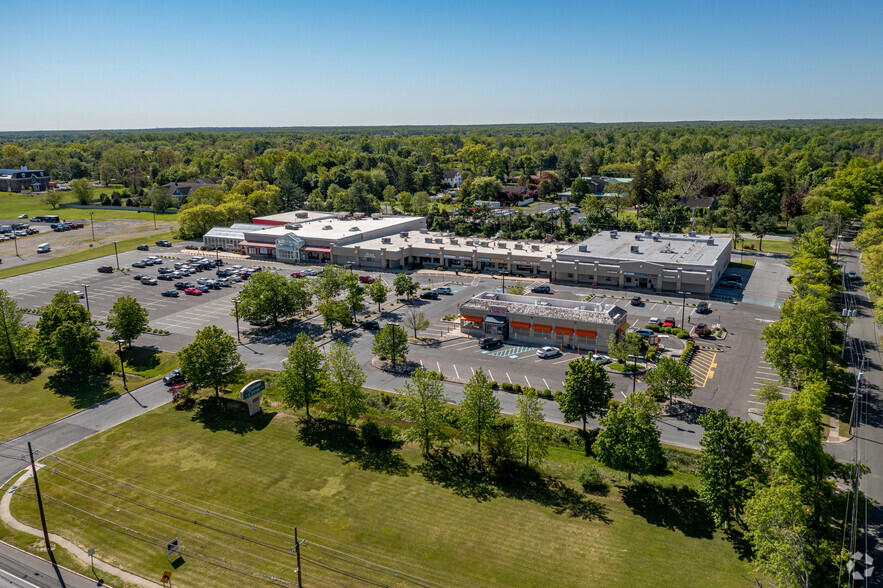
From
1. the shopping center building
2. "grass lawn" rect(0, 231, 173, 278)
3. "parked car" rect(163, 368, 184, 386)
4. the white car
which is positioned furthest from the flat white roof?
"grass lawn" rect(0, 231, 173, 278)

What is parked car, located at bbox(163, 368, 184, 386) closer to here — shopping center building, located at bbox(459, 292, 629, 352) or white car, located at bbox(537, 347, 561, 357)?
shopping center building, located at bbox(459, 292, 629, 352)

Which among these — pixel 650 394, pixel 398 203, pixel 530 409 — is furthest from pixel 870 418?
pixel 398 203

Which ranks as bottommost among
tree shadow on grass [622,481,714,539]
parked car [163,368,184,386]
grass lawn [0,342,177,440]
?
tree shadow on grass [622,481,714,539]

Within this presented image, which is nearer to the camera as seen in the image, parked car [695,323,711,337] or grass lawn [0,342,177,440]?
grass lawn [0,342,177,440]

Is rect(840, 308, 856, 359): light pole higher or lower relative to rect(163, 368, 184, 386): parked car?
higher

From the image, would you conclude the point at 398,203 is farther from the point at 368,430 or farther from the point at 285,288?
the point at 368,430

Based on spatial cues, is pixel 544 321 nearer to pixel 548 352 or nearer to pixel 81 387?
A: pixel 548 352
